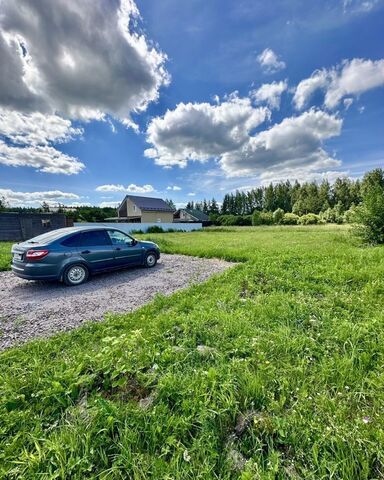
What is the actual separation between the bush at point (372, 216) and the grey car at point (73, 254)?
33.6 ft

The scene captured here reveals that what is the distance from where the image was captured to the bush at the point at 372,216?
31.0 ft

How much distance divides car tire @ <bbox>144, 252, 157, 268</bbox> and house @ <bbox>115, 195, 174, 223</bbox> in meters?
26.8

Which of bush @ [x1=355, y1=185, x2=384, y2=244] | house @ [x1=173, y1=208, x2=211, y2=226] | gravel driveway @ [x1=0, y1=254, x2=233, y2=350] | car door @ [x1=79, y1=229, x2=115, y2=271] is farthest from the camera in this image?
house @ [x1=173, y1=208, x2=211, y2=226]

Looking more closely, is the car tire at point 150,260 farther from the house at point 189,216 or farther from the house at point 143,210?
the house at point 189,216

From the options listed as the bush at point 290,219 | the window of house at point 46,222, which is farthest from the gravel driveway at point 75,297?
the bush at point 290,219

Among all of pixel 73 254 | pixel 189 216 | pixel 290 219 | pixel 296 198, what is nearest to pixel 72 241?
pixel 73 254

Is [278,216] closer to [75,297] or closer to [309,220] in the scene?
[309,220]

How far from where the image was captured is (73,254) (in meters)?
5.57

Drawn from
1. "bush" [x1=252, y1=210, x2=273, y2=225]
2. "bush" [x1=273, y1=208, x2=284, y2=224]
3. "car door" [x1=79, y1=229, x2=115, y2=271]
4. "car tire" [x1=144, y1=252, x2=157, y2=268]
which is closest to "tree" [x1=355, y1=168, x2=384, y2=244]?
"car tire" [x1=144, y1=252, x2=157, y2=268]

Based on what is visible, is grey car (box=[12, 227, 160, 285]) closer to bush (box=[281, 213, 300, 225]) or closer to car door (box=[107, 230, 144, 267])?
car door (box=[107, 230, 144, 267])

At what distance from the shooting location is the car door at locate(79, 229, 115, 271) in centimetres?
586

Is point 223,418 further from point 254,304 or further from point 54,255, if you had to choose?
point 54,255

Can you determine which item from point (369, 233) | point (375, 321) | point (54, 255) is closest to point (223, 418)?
point (375, 321)

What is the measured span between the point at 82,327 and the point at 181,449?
245 centimetres
